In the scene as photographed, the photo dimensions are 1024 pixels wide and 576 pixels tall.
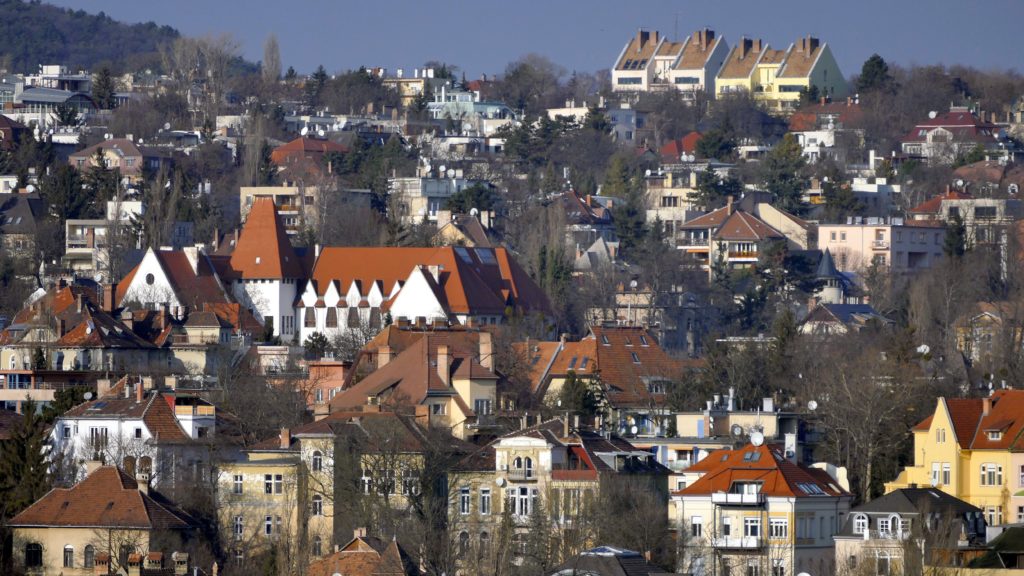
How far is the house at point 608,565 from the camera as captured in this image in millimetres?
48594

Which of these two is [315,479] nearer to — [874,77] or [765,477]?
[765,477]

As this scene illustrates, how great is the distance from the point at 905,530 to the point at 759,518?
2906 mm

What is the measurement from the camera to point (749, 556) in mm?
53938

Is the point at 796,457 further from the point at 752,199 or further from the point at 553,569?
the point at 752,199

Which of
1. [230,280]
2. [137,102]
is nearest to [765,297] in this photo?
[230,280]

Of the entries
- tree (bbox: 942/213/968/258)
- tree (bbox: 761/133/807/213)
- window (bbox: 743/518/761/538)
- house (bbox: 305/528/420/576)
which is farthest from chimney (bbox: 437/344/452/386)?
tree (bbox: 761/133/807/213)

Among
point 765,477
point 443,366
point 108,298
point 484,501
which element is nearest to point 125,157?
point 108,298

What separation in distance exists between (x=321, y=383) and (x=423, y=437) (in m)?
15.2

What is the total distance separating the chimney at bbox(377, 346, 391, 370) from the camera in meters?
71.9

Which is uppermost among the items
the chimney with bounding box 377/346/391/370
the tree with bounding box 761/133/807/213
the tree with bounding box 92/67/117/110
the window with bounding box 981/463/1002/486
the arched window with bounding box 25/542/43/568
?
the tree with bounding box 92/67/117/110

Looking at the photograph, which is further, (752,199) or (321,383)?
(752,199)

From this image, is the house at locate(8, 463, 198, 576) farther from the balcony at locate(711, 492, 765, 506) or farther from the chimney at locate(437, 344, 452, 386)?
the chimney at locate(437, 344, 452, 386)

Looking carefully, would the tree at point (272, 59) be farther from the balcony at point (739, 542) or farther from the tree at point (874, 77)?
the balcony at point (739, 542)

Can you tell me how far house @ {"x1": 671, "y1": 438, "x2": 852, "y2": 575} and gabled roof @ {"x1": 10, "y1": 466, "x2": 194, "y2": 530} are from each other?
30.3 ft
